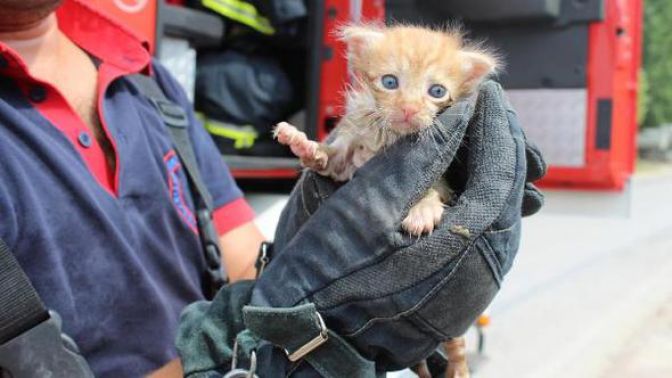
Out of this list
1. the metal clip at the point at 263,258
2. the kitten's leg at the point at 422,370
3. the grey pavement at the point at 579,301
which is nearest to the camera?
the kitten's leg at the point at 422,370

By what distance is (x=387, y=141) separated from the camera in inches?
55.2

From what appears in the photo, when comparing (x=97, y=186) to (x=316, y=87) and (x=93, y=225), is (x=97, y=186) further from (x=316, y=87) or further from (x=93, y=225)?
(x=316, y=87)

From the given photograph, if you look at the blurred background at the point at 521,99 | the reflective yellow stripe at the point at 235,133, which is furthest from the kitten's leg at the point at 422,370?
the reflective yellow stripe at the point at 235,133

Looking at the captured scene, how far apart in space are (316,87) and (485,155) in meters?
2.45

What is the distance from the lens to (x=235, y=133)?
3.46 metres

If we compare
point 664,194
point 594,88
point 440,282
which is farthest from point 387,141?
point 664,194

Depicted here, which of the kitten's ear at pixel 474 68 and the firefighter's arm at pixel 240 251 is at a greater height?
the kitten's ear at pixel 474 68

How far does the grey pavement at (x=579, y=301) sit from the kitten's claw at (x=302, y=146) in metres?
1.48

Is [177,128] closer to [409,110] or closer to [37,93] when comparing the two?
[37,93]

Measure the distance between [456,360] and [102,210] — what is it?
32.8 inches

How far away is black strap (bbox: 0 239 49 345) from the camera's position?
49.1 inches

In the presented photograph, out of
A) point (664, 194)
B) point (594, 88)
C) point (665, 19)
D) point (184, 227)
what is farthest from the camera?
point (665, 19)

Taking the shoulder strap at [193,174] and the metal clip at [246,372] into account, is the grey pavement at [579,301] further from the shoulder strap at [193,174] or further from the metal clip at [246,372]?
the metal clip at [246,372]

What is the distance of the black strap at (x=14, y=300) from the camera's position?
1.25 meters
